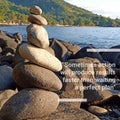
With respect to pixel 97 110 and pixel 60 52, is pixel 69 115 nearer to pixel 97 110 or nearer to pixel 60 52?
pixel 97 110

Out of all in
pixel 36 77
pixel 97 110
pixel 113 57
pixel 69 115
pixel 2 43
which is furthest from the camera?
pixel 2 43

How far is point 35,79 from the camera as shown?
7.90m

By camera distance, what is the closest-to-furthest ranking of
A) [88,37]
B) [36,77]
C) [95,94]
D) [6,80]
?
[36,77]
[95,94]
[6,80]
[88,37]

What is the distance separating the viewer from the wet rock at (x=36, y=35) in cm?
770

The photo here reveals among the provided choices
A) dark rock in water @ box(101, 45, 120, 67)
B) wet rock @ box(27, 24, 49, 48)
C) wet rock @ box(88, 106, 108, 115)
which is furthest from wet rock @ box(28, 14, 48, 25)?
dark rock in water @ box(101, 45, 120, 67)

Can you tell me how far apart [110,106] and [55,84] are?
135 inches

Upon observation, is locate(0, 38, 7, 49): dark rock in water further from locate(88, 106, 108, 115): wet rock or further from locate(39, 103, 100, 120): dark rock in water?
locate(39, 103, 100, 120): dark rock in water

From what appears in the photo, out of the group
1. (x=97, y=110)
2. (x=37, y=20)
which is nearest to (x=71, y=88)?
(x=97, y=110)

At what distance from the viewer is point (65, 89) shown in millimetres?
10250

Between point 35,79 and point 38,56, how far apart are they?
47 cm

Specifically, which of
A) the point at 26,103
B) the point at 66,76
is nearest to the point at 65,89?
the point at 66,76

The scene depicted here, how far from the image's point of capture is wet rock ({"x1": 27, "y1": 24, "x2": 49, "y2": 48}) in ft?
25.3

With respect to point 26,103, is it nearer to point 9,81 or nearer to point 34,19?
point 34,19

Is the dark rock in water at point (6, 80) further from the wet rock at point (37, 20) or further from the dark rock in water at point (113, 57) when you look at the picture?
the dark rock in water at point (113, 57)
